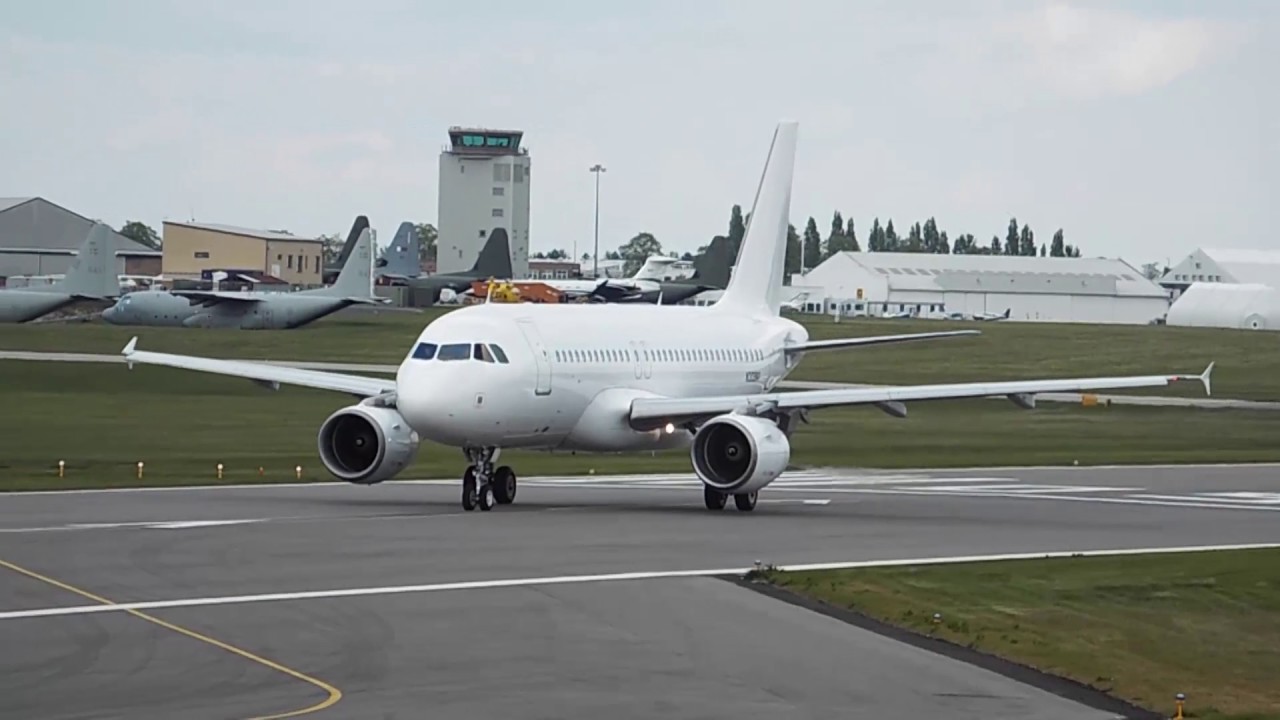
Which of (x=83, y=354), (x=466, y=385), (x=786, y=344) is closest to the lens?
(x=466, y=385)

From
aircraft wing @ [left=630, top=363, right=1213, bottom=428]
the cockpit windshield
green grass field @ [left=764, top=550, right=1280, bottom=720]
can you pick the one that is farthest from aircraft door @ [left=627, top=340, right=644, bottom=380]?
green grass field @ [left=764, top=550, right=1280, bottom=720]

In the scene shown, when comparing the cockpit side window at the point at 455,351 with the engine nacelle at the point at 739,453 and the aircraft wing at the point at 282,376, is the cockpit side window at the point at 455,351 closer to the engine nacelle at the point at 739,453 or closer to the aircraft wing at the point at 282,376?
the aircraft wing at the point at 282,376

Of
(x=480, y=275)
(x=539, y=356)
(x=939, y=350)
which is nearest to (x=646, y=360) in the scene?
(x=539, y=356)

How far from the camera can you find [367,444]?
35.2 meters

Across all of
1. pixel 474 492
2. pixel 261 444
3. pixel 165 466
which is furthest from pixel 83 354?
pixel 474 492

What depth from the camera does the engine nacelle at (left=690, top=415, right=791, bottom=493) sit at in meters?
33.7

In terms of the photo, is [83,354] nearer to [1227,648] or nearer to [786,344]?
[786,344]

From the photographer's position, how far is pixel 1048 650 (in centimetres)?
1995

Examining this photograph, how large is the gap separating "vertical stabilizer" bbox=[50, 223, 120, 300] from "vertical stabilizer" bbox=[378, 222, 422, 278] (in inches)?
2411

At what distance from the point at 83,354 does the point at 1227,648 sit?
69.3m

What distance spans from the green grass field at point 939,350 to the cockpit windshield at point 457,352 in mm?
50526

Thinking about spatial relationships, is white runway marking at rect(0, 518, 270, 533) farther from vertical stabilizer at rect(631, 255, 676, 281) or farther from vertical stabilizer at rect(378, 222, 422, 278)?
vertical stabilizer at rect(631, 255, 676, 281)

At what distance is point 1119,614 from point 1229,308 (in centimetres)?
14020

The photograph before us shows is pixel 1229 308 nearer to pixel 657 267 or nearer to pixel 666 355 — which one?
pixel 657 267
